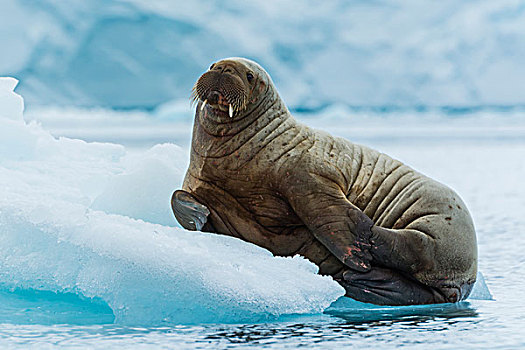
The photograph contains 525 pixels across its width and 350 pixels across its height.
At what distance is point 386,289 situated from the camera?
15.5 ft

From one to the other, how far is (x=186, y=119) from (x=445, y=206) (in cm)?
3009

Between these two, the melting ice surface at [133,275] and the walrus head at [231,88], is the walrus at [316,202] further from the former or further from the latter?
the melting ice surface at [133,275]

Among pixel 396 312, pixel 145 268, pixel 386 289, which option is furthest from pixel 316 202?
pixel 145 268

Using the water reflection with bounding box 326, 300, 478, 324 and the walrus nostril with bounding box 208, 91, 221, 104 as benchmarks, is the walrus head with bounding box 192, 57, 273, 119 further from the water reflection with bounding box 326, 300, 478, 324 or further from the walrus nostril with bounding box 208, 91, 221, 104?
the water reflection with bounding box 326, 300, 478, 324

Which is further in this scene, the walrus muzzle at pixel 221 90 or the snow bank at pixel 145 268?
the walrus muzzle at pixel 221 90

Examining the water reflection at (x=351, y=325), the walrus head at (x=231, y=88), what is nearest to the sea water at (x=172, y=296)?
the water reflection at (x=351, y=325)

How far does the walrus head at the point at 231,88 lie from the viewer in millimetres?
4758

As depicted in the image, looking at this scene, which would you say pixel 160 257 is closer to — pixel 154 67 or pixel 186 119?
pixel 186 119

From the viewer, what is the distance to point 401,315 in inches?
171

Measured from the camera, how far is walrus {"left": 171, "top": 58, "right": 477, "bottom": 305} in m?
4.70

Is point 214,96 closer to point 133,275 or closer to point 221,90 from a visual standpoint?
point 221,90

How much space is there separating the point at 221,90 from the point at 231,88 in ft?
0.21

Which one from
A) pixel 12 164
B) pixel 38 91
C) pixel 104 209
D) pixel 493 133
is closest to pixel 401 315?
pixel 104 209

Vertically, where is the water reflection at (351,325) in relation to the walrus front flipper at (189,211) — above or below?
below
